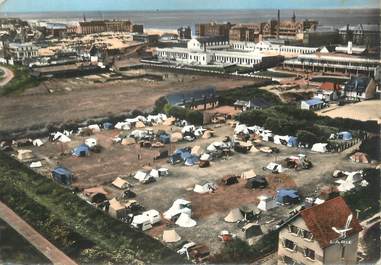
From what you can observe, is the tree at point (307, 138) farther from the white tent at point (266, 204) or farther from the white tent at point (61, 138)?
the white tent at point (61, 138)

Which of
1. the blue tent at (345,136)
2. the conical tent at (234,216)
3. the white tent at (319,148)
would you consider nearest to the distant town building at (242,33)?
A: the blue tent at (345,136)

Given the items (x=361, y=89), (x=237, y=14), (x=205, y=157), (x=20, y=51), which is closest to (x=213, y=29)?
(x=20, y=51)

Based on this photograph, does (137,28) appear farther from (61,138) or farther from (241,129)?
(241,129)

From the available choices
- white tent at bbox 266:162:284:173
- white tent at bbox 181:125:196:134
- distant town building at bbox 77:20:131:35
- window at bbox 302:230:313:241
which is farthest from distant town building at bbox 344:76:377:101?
distant town building at bbox 77:20:131:35

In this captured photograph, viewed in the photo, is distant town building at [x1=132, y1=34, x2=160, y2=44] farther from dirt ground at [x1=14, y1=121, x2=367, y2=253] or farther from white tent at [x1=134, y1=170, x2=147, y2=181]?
white tent at [x1=134, y1=170, x2=147, y2=181]

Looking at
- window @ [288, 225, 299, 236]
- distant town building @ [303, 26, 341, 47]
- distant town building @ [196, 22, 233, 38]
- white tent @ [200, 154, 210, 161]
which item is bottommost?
white tent @ [200, 154, 210, 161]

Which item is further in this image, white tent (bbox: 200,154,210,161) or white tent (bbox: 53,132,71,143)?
white tent (bbox: 53,132,71,143)
